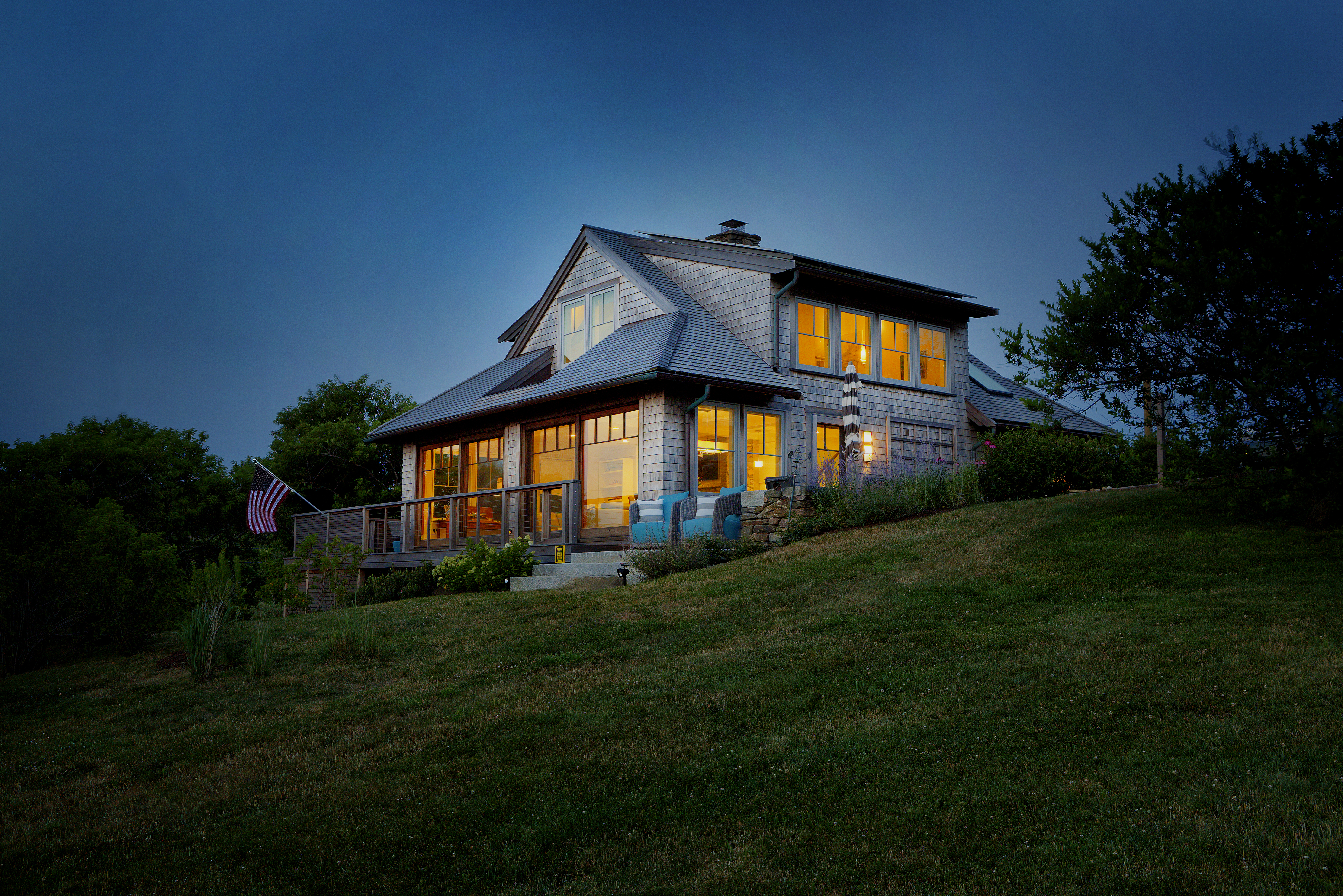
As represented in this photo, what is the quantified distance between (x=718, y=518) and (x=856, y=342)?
22.5 ft

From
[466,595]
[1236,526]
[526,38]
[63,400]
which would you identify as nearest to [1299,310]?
[1236,526]

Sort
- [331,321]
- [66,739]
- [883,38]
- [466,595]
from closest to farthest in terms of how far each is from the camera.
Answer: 1. [66,739]
2. [466,595]
3. [883,38]
4. [331,321]

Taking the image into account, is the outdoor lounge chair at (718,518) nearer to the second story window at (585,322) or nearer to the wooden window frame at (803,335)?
the wooden window frame at (803,335)

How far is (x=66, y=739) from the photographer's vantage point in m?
7.35

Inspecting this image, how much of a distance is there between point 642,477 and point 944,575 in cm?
827

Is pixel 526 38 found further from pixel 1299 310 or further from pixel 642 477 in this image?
pixel 1299 310

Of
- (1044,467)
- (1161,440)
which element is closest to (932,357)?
(1044,467)

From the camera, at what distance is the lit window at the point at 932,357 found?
20.7m

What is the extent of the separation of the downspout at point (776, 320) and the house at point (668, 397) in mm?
35

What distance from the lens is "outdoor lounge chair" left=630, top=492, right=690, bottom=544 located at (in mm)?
15328

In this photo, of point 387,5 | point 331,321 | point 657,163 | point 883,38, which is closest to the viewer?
point 387,5

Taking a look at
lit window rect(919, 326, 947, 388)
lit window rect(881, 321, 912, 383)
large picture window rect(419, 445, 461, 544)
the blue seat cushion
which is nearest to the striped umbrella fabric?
lit window rect(881, 321, 912, 383)

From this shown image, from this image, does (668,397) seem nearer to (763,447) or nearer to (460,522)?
(763,447)

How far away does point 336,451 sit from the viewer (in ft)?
115
